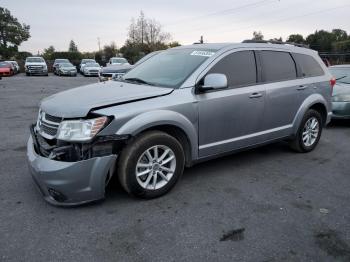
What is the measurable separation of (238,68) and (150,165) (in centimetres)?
182

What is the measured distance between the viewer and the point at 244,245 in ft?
9.61

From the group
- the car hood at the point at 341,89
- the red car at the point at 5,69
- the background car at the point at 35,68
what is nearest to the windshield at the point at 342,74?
the car hood at the point at 341,89

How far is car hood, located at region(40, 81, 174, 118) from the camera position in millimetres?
3387

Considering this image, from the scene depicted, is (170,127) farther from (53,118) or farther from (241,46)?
(241,46)

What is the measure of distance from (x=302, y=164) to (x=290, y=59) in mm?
1624

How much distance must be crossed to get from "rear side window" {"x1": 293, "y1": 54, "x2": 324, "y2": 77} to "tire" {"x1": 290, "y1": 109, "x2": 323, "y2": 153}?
0.61m

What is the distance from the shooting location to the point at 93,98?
361cm

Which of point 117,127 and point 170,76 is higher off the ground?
point 170,76

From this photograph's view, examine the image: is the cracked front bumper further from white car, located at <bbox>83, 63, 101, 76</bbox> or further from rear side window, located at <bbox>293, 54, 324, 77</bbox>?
white car, located at <bbox>83, 63, 101, 76</bbox>

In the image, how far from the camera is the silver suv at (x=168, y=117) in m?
3.30

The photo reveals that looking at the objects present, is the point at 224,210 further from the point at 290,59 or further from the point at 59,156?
the point at 290,59

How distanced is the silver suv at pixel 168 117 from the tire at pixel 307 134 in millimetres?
29

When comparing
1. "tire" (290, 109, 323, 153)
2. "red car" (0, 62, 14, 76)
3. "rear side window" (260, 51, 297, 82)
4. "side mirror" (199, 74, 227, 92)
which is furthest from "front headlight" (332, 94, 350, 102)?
"red car" (0, 62, 14, 76)

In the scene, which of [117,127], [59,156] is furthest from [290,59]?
[59,156]
